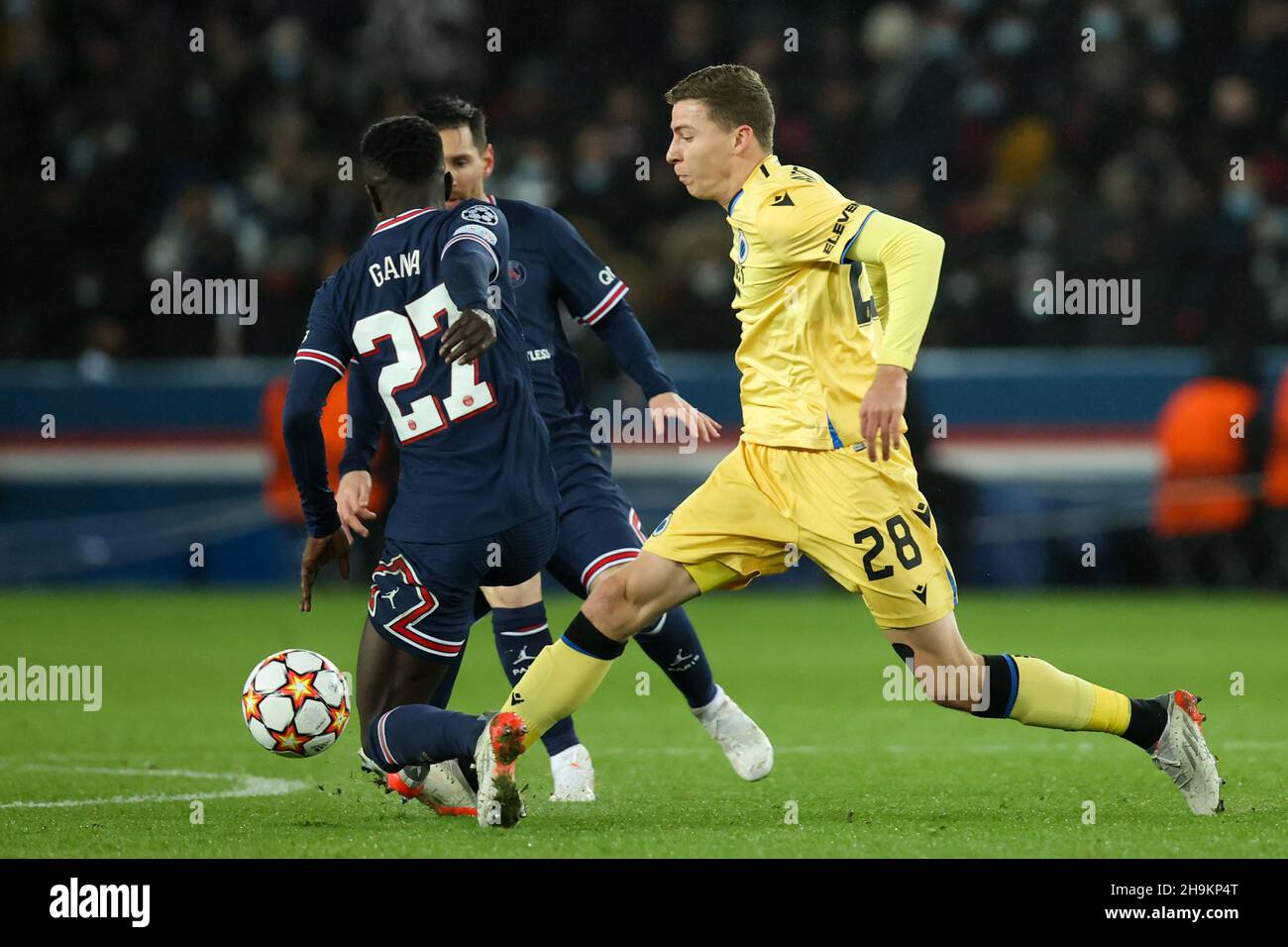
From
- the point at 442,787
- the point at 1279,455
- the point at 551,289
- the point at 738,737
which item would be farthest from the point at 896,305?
the point at 1279,455

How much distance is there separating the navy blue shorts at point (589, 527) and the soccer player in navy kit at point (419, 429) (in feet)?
1.40

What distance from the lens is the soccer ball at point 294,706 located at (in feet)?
18.8

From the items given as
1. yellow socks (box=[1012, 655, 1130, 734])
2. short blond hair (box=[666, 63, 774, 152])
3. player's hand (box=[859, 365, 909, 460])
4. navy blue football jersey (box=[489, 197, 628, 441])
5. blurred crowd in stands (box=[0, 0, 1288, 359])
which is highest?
blurred crowd in stands (box=[0, 0, 1288, 359])

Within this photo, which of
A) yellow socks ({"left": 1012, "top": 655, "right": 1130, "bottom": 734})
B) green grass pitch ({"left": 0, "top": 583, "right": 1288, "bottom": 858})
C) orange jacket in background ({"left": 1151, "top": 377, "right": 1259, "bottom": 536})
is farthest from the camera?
orange jacket in background ({"left": 1151, "top": 377, "right": 1259, "bottom": 536})

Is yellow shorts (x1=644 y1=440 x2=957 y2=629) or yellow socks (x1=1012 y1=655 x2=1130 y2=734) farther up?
yellow shorts (x1=644 y1=440 x2=957 y2=629)

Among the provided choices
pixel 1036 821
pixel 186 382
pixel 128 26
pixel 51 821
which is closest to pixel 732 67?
pixel 1036 821

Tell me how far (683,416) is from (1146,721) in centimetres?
162

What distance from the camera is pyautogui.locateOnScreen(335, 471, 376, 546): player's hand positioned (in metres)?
5.71

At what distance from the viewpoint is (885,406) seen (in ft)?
16.3

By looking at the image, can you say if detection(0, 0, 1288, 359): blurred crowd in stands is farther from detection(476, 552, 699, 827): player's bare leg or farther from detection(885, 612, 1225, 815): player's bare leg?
detection(476, 552, 699, 827): player's bare leg

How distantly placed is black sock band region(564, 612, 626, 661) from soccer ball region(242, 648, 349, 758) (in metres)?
0.87

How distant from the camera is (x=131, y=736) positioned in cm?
784

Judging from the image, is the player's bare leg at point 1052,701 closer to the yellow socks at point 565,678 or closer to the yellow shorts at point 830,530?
the yellow shorts at point 830,530

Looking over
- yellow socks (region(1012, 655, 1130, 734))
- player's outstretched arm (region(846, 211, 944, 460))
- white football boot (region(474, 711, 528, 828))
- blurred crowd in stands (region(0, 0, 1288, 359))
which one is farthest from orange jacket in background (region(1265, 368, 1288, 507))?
white football boot (region(474, 711, 528, 828))
